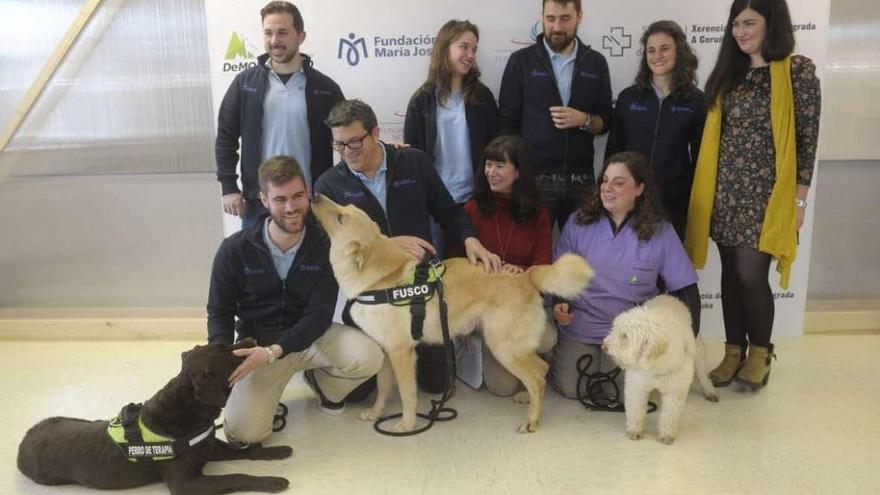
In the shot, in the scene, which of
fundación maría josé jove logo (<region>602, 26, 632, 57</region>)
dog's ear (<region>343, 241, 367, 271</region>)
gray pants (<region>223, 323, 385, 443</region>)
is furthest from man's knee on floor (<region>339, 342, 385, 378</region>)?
fundación maría josé jove logo (<region>602, 26, 632, 57</region>)

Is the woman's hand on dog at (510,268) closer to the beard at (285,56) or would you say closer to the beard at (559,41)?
the beard at (559,41)

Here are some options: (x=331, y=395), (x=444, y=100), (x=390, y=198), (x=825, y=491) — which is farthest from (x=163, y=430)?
(x=825, y=491)

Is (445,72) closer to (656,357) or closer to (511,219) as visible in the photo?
(511,219)

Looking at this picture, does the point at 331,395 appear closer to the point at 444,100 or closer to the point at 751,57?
the point at 444,100

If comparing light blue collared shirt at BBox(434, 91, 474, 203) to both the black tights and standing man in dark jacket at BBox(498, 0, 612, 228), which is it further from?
the black tights

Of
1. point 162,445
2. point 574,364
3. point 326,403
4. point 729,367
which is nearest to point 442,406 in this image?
point 326,403

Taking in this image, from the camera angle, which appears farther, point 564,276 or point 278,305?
point 278,305

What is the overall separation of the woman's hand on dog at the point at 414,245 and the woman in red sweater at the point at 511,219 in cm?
32

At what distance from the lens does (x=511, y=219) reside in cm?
293

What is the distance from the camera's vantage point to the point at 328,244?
2588mm

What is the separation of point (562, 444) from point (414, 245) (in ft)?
3.29

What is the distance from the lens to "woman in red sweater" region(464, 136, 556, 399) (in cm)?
287

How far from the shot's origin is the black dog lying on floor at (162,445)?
6.77 ft

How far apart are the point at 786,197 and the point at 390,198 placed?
1692 millimetres
